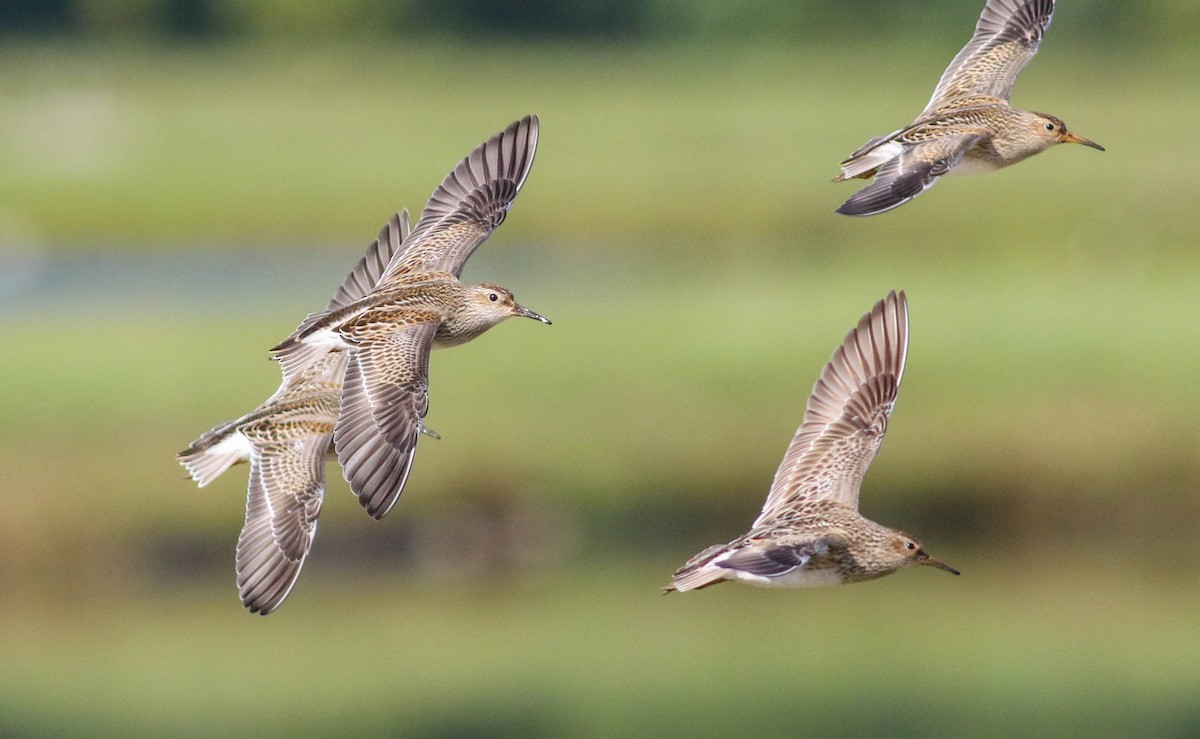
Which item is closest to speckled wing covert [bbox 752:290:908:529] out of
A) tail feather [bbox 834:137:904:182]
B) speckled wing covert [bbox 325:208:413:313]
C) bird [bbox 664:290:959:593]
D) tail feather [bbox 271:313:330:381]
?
bird [bbox 664:290:959:593]

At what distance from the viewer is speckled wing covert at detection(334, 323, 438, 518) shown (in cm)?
895

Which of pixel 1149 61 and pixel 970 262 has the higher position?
pixel 1149 61

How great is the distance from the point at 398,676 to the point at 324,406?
879 centimetres

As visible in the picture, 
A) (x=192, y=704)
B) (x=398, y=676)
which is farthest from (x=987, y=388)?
(x=192, y=704)

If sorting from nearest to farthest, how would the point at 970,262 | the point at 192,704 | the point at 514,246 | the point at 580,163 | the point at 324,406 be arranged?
the point at 324,406
the point at 192,704
the point at 970,262
the point at 514,246
the point at 580,163

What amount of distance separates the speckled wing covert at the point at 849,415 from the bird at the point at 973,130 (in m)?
0.63

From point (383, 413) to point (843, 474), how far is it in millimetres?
1889

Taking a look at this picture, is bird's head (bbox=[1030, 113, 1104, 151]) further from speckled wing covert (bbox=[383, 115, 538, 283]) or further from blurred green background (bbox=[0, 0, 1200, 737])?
blurred green background (bbox=[0, 0, 1200, 737])

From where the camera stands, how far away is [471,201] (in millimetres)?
10828

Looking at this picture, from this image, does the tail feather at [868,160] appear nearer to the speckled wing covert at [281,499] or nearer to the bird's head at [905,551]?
the bird's head at [905,551]

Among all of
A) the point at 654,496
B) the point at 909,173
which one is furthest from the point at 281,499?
the point at 654,496

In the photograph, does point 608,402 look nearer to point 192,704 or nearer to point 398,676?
point 398,676

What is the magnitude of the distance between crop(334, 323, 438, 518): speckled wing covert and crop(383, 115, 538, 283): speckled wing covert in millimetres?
1036

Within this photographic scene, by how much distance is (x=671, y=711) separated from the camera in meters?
19.0
